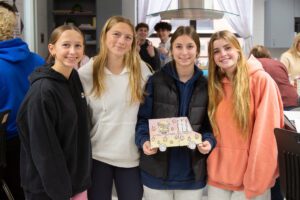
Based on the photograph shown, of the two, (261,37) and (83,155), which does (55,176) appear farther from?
(261,37)

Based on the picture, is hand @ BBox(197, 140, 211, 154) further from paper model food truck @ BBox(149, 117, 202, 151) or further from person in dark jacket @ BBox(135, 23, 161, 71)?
person in dark jacket @ BBox(135, 23, 161, 71)

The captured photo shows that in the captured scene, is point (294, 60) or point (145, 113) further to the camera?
point (294, 60)

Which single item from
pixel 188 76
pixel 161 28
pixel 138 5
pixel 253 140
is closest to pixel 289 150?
pixel 253 140

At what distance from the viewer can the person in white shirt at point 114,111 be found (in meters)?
1.76

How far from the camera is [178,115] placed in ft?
5.73

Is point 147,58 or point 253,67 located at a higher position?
point 147,58

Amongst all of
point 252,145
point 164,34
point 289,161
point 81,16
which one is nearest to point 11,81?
point 252,145

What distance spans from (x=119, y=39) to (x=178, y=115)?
0.49 metres

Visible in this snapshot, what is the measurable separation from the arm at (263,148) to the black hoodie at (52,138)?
2.59 ft

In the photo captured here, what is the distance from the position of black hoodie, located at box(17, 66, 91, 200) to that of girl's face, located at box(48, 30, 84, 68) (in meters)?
0.07

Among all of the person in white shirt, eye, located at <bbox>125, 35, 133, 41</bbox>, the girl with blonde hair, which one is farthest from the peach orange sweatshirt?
the girl with blonde hair

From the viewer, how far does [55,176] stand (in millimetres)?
1442

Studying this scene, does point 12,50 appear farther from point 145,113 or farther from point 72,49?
point 145,113

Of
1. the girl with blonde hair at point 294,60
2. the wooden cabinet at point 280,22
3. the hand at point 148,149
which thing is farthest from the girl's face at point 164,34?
the hand at point 148,149
